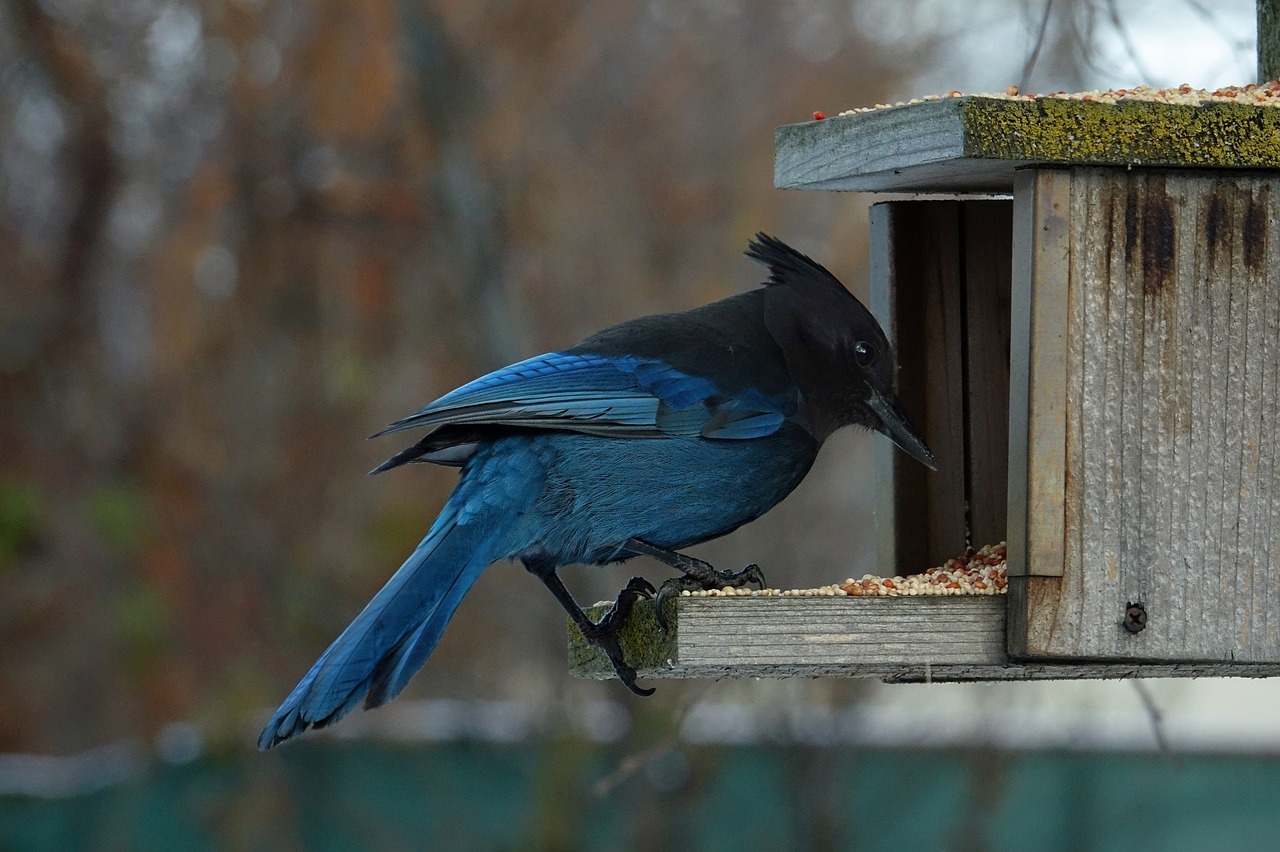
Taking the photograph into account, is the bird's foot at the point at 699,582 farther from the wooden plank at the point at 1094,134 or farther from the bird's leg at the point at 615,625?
the wooden plank at the point at 1094,134

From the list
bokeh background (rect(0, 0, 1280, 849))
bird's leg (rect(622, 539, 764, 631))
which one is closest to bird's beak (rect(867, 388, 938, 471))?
bird's leg (rect(622, 539, 764, 631))

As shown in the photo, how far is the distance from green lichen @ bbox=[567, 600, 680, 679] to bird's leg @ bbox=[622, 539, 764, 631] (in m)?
0.04

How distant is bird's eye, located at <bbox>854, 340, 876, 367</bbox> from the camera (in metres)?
3.53

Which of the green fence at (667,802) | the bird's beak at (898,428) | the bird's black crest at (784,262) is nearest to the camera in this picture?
the bird's beak at (898,428)

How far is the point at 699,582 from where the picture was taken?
3.17 meters

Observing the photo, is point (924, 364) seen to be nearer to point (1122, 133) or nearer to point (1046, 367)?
point (1046, 367)

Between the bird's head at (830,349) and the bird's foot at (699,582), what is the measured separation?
17.4 inches

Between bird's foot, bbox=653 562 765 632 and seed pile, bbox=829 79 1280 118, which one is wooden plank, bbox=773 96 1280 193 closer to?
seed pile, bbox=829 79 1280 118

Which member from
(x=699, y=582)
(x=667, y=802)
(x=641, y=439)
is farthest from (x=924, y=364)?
(x=667, y=802)

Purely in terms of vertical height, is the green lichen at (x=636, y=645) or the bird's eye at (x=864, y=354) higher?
the bird's eye at (x=864, y=354)

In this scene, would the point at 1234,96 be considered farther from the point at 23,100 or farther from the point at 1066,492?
the point at 23,100

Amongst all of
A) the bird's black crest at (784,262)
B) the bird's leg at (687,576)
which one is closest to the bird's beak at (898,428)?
the bird's black crest at (784,262)

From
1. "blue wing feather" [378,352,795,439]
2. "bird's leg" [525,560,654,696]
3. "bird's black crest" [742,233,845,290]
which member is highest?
"bird's black crest" [742,233,845,290]

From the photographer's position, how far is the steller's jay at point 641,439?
10.8 feet
